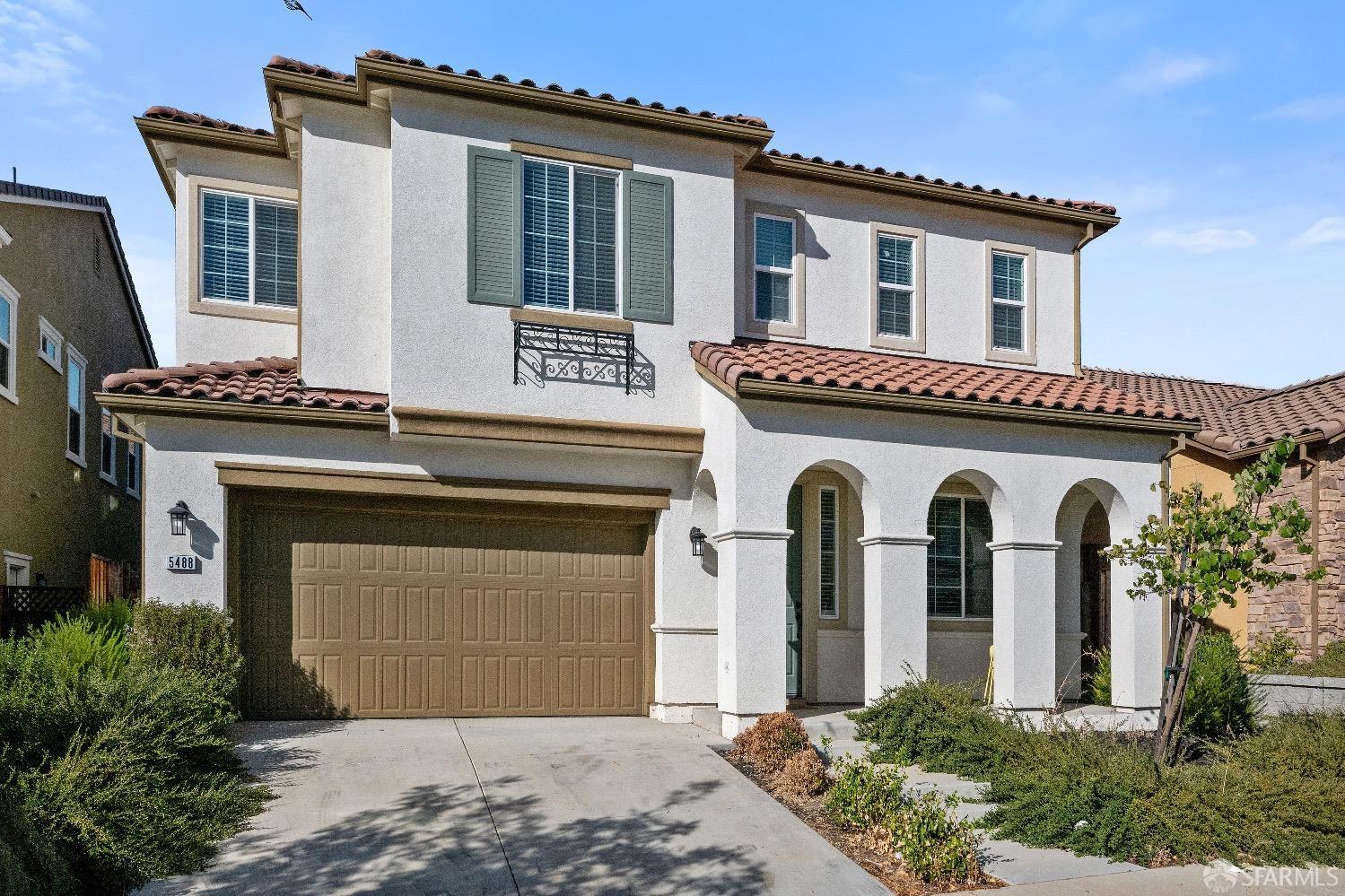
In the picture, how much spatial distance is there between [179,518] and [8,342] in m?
5.04

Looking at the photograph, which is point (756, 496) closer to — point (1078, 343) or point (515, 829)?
point (515, 829)

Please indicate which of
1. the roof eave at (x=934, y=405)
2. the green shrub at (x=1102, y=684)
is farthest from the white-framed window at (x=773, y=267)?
the green shrub at (x=1102, y=684)

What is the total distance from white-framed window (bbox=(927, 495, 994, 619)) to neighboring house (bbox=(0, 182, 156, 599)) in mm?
11600

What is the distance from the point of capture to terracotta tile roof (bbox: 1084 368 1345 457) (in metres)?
14.9

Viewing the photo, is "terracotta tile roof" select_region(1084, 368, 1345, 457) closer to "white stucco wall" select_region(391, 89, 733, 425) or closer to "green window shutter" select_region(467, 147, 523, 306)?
"white stucco wall" select_region(391, 89, 733, 425)

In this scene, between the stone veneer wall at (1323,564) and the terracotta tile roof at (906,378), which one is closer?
the terracotta tile roof at (906,378)

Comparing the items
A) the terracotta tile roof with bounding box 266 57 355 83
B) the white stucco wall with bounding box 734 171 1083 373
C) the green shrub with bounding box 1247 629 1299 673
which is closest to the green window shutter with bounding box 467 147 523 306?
the terracotta tile roof with bounding box 266 57 355 83

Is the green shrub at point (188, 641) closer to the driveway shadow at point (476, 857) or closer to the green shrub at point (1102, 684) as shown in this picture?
the driveway shadow at point (476, 857)

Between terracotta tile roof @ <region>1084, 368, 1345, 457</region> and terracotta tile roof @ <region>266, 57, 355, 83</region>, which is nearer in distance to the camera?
terracotta tile roof @ <region>266, 57, 355, 83</region>

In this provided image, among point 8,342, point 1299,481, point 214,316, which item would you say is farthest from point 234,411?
point 1299,481

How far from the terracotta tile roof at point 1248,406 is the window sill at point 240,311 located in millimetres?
12041

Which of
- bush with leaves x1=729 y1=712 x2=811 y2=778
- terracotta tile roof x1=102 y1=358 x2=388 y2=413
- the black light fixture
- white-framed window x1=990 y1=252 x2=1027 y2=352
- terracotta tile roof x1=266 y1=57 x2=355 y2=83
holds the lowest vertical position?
bush with leaves x1=729 y1=712 x2=811 y2=778

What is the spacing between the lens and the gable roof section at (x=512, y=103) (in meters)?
11.0

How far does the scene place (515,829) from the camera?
25.2 feet
